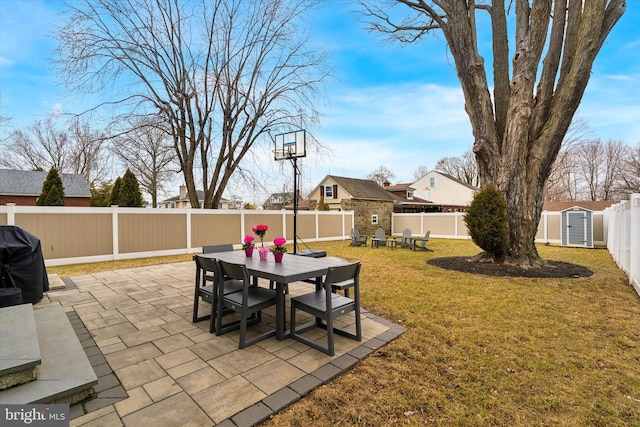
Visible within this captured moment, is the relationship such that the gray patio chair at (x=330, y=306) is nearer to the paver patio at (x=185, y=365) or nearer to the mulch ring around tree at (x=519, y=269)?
the paver patio at (x=185, y=365)

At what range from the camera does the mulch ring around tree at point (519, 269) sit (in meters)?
6.52

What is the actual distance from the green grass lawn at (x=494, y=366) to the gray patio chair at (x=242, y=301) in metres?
1.01

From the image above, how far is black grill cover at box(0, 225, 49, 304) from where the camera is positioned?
3658 mm

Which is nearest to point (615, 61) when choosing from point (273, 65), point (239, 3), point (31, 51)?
point (273, 65)

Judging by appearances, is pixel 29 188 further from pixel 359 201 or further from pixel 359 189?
pixel 359 189

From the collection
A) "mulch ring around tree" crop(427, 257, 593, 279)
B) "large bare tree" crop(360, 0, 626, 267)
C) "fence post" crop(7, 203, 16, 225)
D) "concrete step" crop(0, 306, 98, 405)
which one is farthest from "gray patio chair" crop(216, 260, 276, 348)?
"fence post" crop(7, 203, 16, 225)

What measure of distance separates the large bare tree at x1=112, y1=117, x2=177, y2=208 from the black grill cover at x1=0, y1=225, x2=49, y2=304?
7657 millimetres

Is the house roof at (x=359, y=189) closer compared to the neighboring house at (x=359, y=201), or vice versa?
the neighboring house at (x=359, y=201)

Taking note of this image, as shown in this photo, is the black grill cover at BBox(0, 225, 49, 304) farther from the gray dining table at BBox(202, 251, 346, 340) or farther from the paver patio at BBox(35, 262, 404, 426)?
the gray dining table at BBox(202, 251, 346, 340)

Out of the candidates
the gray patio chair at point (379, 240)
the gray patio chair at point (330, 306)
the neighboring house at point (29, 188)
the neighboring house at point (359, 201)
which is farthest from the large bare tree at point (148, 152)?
the neighboring house at point (359, 201)

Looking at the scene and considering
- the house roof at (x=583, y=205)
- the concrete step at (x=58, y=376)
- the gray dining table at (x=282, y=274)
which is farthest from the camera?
the house roof at (x=583, y=205)

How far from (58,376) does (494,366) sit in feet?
11.8

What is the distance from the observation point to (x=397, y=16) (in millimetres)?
9547

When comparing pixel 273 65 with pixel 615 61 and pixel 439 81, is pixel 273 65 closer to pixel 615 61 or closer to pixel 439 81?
pixel 439 81
